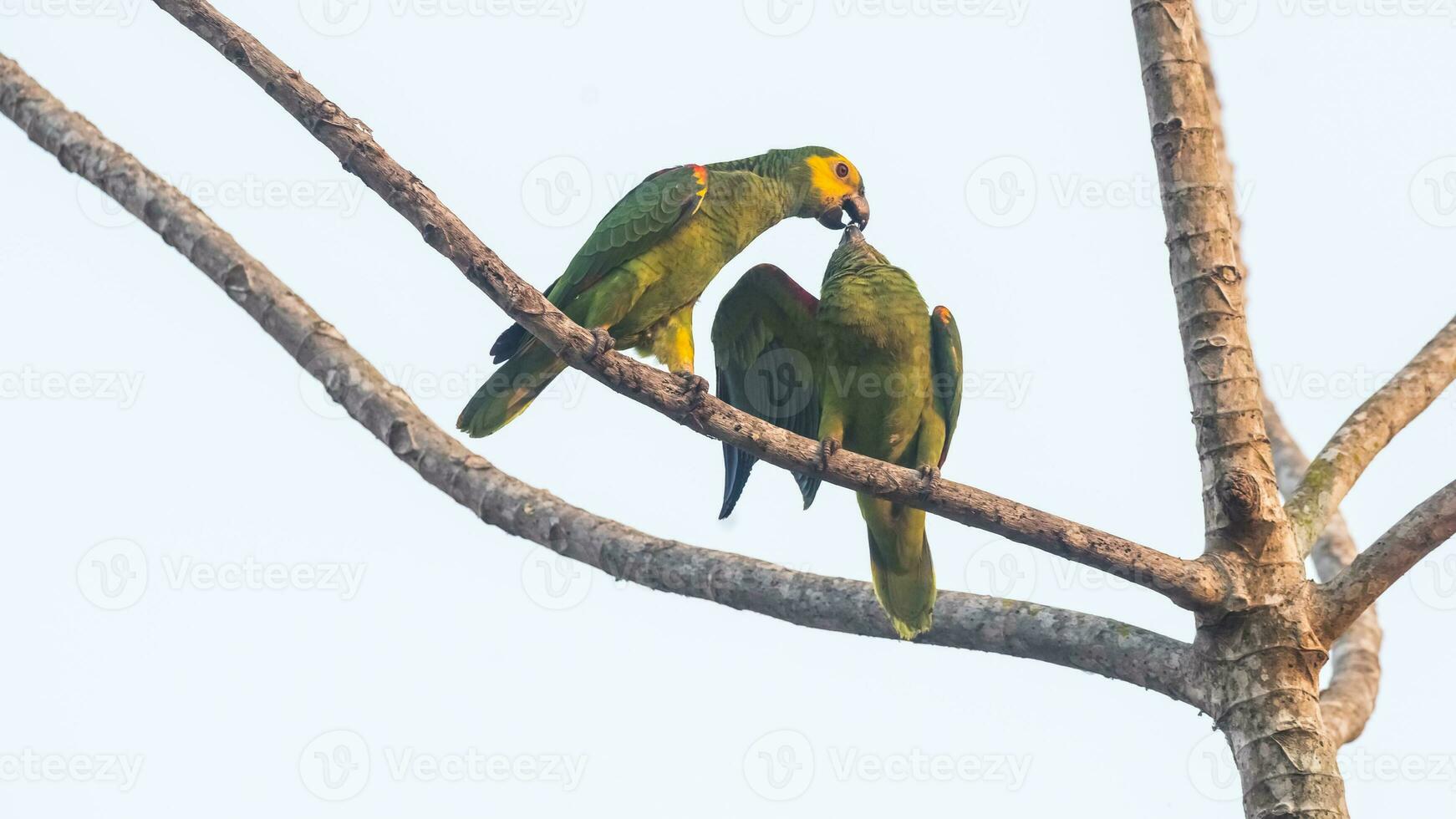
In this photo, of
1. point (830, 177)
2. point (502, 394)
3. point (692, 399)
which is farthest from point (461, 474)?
point (830, 177)

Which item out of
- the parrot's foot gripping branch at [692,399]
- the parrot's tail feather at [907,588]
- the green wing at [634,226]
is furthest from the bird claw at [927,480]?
the green wing at [634,226]

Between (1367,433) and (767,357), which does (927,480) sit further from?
(767,357)

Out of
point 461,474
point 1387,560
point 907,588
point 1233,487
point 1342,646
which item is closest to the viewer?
point 1387,560

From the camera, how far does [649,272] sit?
6.14 m

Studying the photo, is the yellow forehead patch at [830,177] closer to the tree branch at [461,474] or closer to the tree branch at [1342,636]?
the tree branch at [1342,636]

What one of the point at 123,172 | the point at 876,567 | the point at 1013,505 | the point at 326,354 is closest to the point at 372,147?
Answer: the point at 326,354

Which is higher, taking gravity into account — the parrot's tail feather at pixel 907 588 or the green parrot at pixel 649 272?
the green parrot at pixel 649 272

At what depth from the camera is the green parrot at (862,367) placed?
19.2ft

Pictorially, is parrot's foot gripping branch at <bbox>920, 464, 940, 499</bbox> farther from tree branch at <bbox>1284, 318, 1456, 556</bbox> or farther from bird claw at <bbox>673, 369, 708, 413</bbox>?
tree branch at <bbox>1284, 318, 1456, 556</bbox>

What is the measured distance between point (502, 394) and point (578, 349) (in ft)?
6.34

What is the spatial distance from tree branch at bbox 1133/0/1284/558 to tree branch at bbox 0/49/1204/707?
0.96m

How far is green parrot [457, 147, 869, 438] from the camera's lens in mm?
6008

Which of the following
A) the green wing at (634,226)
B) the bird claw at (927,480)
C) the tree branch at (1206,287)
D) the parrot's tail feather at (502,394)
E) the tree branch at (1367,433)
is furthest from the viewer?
the green wing at (634,226)

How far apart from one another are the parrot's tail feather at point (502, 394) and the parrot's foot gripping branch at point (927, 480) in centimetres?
236
